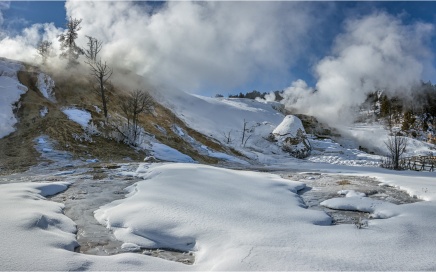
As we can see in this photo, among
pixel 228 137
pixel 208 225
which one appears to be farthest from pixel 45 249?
pixel 228 137

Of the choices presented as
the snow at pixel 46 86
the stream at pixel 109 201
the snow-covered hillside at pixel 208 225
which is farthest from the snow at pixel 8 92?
the snow-covered hillside at pixel 208 225

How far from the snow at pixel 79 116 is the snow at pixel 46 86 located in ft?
20.3

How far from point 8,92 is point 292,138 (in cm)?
3690

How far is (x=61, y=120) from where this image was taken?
2630 cm

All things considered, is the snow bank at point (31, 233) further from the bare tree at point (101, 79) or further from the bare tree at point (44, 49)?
the bare tree at point (44, 49)

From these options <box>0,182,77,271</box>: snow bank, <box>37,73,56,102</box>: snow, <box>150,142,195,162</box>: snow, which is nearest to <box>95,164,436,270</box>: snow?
<box>0,182,77,271</box>: snow bank

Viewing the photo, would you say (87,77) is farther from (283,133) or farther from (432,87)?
(432,87)

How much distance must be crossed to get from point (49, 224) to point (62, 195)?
13.4ft

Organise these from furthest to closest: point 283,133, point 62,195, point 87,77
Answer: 1. point 283,133
2. point 87,77
3. point 62,195

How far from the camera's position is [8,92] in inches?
1197

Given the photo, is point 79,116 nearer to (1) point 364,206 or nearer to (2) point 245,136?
(1) point 364,206

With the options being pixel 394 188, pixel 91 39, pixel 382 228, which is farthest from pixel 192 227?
pixel 91 39

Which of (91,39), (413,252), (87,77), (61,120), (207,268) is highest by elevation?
(91,39)

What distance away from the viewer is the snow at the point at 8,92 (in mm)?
24403
